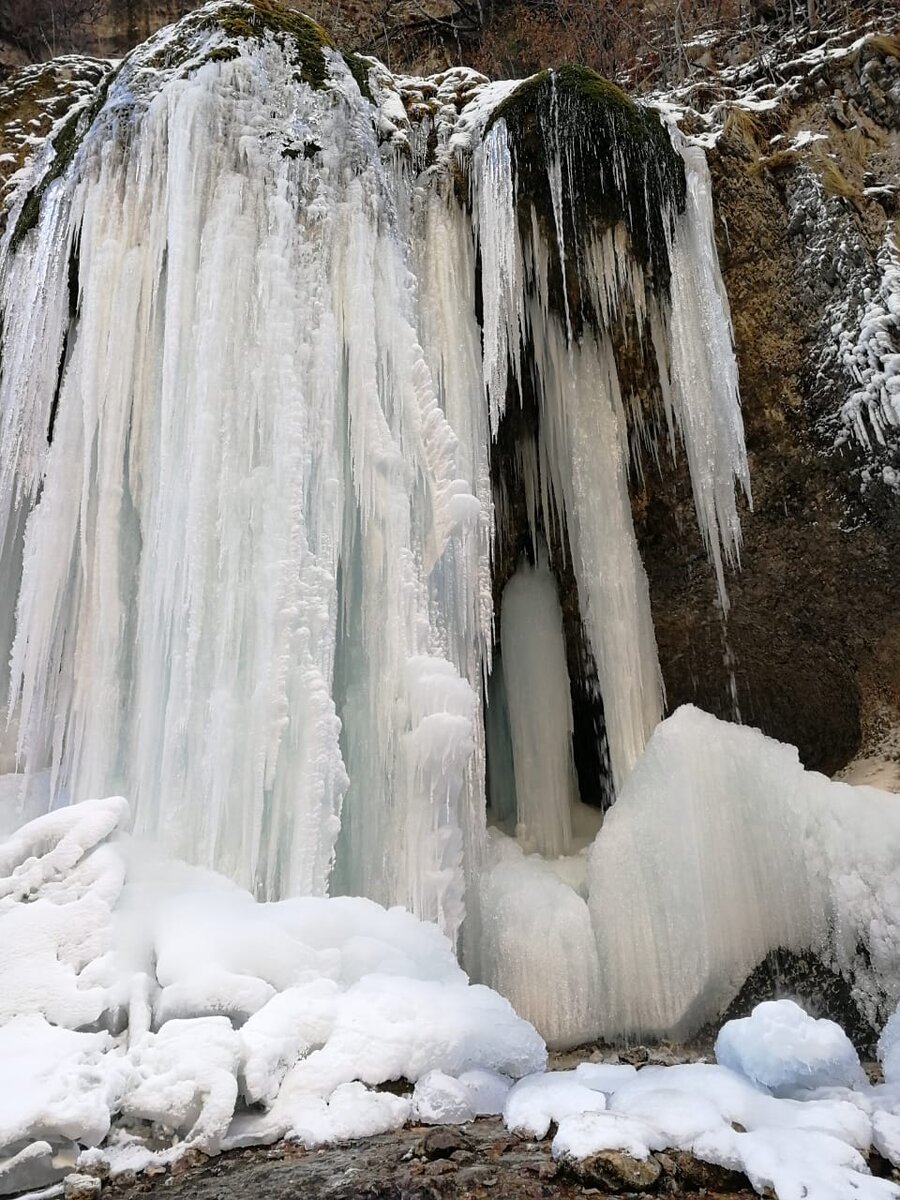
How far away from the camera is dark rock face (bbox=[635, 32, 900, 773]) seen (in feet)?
17.7

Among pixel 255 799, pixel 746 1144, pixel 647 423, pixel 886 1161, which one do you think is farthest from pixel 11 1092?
pixel 647 423

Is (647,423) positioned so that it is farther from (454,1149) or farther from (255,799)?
(454,1149)

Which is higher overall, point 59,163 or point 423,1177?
point 59,163

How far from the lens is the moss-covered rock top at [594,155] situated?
504 centimetres

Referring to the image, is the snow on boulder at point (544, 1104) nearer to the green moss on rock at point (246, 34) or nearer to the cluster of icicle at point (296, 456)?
the cluster of icicle at point (296, 456)

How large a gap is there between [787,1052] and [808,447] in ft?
13.1

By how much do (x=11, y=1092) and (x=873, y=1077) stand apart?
3.06 meters

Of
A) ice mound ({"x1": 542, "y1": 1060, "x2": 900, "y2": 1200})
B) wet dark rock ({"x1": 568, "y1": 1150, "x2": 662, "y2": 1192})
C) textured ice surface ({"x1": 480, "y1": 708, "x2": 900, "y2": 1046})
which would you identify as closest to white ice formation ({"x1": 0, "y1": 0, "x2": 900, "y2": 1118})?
textured ice surface ({"x1": 480, "y1": 708, "x2": 900, "y2": 1046})

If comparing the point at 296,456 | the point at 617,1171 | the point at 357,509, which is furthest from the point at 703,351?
the point at 617,1171

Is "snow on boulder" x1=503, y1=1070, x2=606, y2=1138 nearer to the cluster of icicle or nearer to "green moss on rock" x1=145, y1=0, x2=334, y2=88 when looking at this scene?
the cluster of icicle

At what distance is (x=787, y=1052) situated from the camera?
2.66 m

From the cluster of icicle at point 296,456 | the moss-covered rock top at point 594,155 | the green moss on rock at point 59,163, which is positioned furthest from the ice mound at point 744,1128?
the green moss on rock at point 59,163

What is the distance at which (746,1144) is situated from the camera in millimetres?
2152

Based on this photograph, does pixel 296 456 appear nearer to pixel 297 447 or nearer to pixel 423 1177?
pixel 297 447
